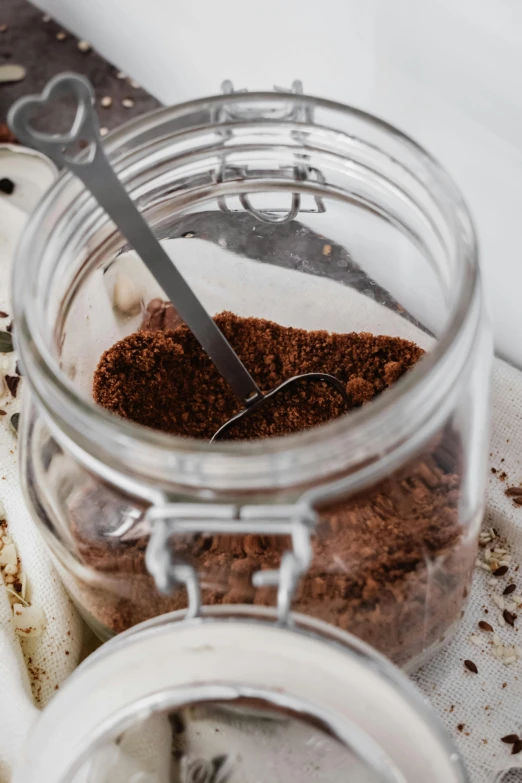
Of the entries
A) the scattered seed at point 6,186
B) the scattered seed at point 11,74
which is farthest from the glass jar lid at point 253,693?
the scattered seed at point 11,74

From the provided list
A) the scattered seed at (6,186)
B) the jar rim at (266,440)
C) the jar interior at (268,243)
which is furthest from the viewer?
the scattered seed at (6,186)

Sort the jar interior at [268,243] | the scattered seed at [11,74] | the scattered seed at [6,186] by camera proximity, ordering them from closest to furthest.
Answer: the jar interior at [268,243] < the scattered seed at [6,186] < the scattered seed at [11,74]

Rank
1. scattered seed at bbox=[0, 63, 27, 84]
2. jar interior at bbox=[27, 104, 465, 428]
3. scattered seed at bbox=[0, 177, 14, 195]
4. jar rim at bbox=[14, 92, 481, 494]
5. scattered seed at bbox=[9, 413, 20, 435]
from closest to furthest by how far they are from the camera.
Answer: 1. jar rim at bbox=[14, 92, 481, 494]
2. jar interior at bbox=[27, 104, 465, 428]
3. scattered seed at bbox=[9, 413, 20, 435]
4. scattered seed at bbox=[0, 177, 14, 195]
5. scattered seed at bbox=[0, 63, 27, 84]

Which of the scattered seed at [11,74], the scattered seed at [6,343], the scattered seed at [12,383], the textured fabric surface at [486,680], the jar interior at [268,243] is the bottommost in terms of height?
the textured fabric surface at [486,680]

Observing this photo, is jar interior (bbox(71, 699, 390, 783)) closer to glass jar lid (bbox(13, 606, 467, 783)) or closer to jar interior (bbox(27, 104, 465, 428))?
glass jar lid (bbox(13, 606, 467, 783))

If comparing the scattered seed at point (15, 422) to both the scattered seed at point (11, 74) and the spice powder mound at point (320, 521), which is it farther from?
the scattered seed at point (11, 74)

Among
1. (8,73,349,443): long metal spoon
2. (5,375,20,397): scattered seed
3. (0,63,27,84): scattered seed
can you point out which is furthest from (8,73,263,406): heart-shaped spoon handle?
(0,63,27,84): scattered seed

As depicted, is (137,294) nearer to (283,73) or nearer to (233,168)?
(233,168)

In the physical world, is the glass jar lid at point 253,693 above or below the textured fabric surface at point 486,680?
above
